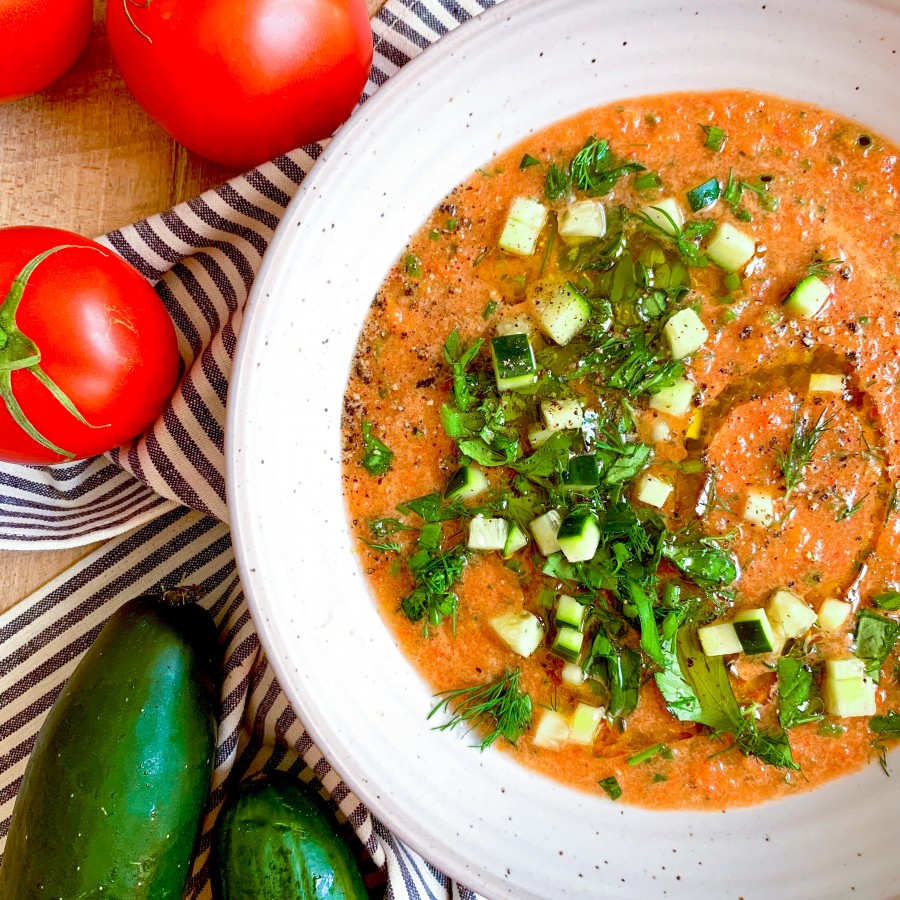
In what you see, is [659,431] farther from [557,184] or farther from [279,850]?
[279,850]

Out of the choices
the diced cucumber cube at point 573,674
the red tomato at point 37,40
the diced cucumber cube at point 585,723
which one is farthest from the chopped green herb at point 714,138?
the red tomato at point 37,40

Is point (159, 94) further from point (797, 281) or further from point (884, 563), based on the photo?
point (884, 563)

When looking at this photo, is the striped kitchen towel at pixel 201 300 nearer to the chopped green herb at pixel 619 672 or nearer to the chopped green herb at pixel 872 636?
the chopped green herb at pixel 619 672

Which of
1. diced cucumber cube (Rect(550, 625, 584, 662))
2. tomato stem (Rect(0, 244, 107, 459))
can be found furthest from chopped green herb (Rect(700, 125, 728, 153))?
tomato stem (Rect(0, 244, 107, 459))

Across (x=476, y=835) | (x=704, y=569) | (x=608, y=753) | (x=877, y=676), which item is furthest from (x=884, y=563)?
(x=476, y=835)

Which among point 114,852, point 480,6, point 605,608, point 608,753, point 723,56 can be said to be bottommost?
point 114,852

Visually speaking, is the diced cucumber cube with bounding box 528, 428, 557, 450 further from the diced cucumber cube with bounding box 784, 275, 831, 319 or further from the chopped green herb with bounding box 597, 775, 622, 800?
the chopped green herb with bounding box 597, 775, 622, 800

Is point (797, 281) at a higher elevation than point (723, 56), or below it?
below
